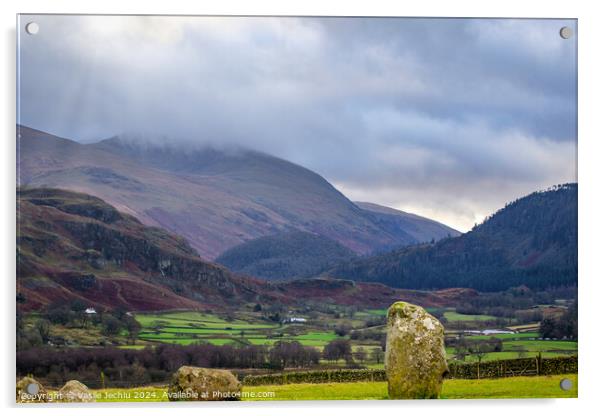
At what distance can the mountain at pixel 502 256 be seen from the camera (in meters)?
18.2

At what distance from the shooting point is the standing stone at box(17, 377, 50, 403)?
17.0m

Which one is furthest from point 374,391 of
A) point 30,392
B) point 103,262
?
point 30,392

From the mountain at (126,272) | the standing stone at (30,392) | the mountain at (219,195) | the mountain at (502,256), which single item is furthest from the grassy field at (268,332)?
the standing stone at (30,392)

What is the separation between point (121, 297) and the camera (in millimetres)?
18469

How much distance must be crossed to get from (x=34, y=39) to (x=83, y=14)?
1.00 meters

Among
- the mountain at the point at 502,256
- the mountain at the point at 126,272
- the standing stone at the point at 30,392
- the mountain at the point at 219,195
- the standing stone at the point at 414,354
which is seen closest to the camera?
the standing stone at the point at 414,354

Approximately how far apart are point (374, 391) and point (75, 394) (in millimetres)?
5454

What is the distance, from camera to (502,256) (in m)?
19.0

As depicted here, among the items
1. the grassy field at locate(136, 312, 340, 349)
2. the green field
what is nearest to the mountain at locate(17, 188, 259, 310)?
the grassy field at locate(136, 312, 340, 349)

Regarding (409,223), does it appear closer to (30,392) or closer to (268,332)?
(268,332)

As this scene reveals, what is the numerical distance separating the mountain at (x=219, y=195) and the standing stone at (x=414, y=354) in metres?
3.07

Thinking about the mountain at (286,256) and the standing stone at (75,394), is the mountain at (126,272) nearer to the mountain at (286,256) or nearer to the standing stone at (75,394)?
the mountain at (286,256)

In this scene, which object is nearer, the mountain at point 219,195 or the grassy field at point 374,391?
the grassy field at point 374,391
